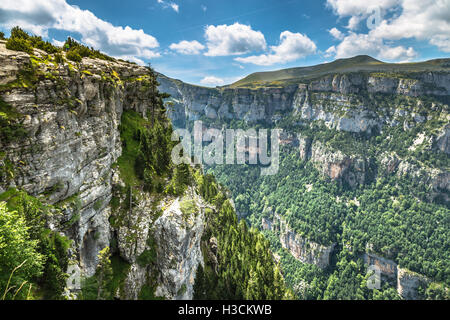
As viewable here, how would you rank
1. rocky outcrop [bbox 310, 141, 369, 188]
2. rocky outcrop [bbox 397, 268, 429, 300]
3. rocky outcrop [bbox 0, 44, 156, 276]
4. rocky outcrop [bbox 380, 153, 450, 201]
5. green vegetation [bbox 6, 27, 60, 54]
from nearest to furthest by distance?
1. rocky outcrop [bbox 0, 44, 156, 276]
2. green vegetation [bbox 6, 27, 60, 54]
3. rocky outcrop [bbox 397, 268, 429, 300]
4. rocky outcrop [bbox 380, 153, 450, 201]
5. rocky outcrop [bbox 310, 141, 369, 188]

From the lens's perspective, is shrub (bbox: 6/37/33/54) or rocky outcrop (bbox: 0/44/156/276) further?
shrub (bbox: 6/37/33/54)

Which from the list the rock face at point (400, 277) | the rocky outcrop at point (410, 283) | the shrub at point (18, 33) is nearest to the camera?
the shrub at point (18, 33)

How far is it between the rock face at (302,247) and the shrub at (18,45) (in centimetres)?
13342

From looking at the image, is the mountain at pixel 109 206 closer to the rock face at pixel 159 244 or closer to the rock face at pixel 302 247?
the rock face at pixel 159 244

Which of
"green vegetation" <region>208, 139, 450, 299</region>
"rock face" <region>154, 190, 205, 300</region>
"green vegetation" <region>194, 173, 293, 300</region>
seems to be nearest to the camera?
"rock face" <region>154, 190, 205, 300</region>

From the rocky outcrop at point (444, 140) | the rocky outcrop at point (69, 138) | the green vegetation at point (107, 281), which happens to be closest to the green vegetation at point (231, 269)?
the green vegetation at point (107, 281)

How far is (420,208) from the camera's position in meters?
129

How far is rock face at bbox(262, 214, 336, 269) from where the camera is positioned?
120812 millimetres

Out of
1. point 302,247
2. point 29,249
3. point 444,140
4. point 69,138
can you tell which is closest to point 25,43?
point 69,138

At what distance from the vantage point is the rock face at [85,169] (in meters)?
21.0

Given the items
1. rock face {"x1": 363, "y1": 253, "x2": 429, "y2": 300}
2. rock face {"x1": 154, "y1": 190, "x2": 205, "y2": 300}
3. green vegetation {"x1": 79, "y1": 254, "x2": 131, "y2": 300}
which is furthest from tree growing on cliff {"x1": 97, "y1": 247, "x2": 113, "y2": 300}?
rock face {"x1": 363, "y1": 253, "x2": 429, "y2": 300}

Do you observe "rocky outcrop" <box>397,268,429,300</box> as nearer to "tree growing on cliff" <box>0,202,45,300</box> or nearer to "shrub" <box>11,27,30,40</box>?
"tree growing on cliff" <box>0,202,45,300</box>

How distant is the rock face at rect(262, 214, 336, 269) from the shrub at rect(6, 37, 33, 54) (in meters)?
133
